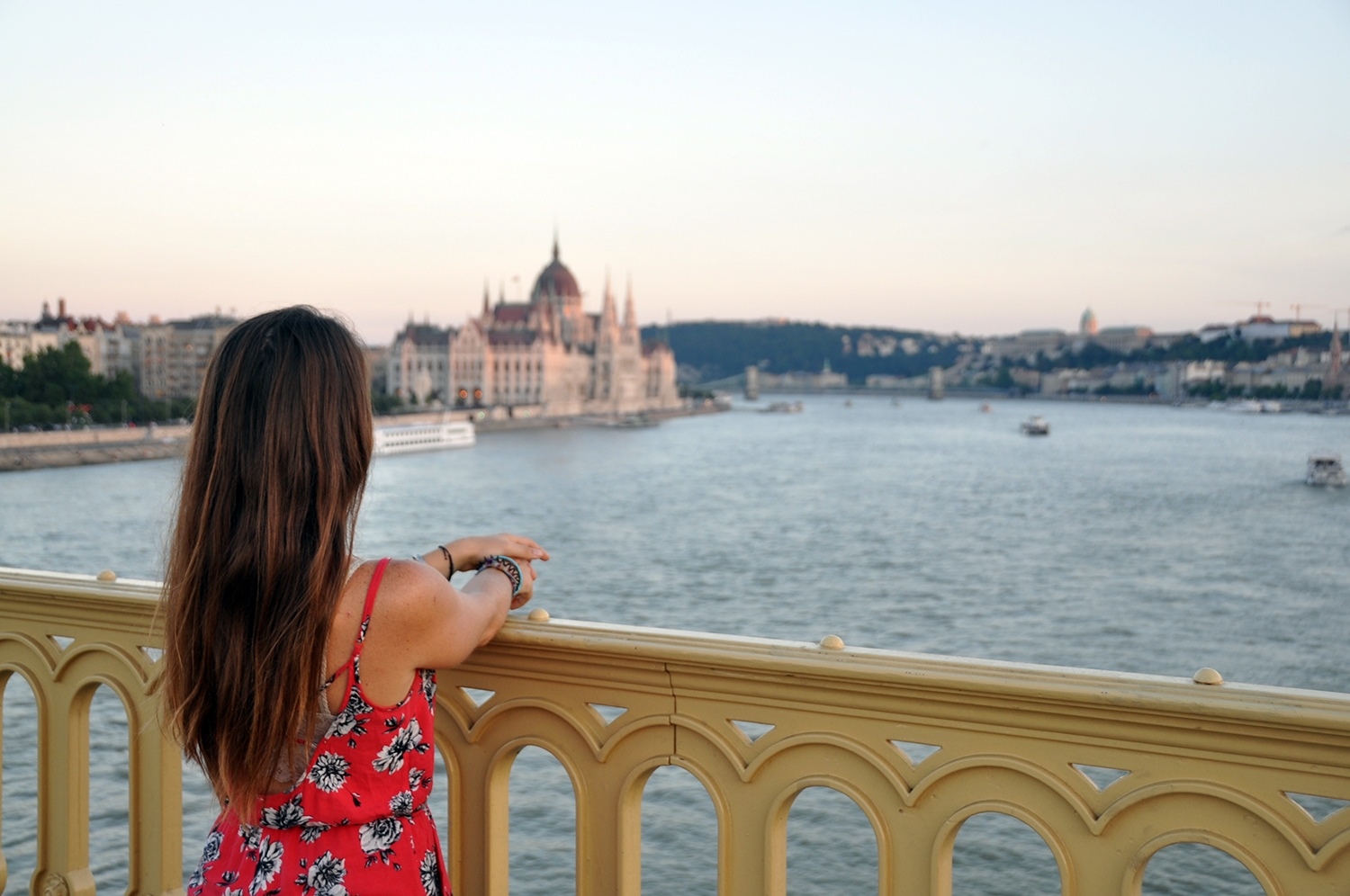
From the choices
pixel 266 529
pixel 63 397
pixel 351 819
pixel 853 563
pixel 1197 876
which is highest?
pixel 266 529

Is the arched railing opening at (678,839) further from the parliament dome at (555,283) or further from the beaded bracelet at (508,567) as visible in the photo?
the parliament dome at (555,283)

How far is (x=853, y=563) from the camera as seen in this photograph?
2064cm

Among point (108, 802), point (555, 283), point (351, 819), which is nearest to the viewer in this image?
point (351, 819)

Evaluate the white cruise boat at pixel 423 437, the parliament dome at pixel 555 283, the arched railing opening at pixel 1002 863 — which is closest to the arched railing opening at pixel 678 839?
the arched railing opening at pixel 1002 863

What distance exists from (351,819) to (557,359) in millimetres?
82083

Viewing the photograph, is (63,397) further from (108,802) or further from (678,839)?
(678,839)

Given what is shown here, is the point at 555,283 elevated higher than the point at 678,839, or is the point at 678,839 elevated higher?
the point at 555,283

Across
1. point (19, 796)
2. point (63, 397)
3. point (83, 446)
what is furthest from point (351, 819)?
point (63, 397)

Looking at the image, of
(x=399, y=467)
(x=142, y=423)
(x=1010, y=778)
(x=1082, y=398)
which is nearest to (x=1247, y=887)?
(x=1010, y=778)

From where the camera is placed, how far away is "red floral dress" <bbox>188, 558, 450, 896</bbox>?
1.14 metres

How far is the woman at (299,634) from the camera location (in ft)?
3.49

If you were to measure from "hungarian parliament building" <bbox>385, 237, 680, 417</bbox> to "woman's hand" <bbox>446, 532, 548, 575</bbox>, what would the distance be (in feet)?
239

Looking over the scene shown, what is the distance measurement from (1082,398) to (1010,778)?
11405 cm

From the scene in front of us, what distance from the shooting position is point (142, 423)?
1690 inches
